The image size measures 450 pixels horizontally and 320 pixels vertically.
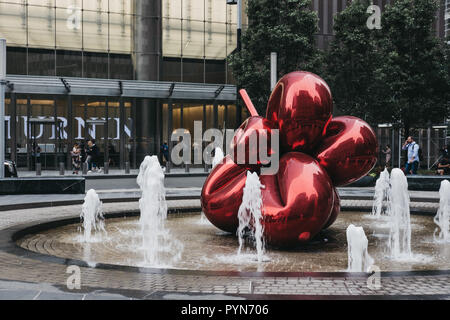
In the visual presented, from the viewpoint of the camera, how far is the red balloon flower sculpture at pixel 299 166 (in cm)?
787

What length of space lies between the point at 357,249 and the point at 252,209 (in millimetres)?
2139

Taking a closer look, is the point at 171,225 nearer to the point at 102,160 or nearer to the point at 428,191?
the point at 428,191

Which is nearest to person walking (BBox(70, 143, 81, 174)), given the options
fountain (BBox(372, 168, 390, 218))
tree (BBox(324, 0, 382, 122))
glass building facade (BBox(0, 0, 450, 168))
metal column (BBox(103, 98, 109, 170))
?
glass building facade (BBox(0, 0, 450, 168))

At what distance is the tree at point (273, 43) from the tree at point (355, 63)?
136 centimetres

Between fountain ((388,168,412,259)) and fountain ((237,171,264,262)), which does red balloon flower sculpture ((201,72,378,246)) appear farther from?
fountain ((388,168,412,259))

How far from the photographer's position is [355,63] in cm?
2822

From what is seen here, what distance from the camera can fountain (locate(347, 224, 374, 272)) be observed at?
20.6 ft

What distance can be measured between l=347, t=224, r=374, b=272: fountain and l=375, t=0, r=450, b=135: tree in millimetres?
23230

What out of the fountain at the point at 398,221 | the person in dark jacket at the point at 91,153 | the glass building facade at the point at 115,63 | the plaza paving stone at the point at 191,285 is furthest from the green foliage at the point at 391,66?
the plaza paving stone at the point at 191,285

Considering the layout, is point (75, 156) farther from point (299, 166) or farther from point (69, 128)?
point (299, 166)

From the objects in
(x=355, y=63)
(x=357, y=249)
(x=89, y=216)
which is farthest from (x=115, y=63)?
(x=357, y=249)

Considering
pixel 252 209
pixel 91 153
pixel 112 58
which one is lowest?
pixel 252 209

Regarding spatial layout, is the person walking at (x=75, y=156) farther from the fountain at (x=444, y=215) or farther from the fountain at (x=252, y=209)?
the fountain at (x=252, y=209)

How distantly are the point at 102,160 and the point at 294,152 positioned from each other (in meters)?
26.7
